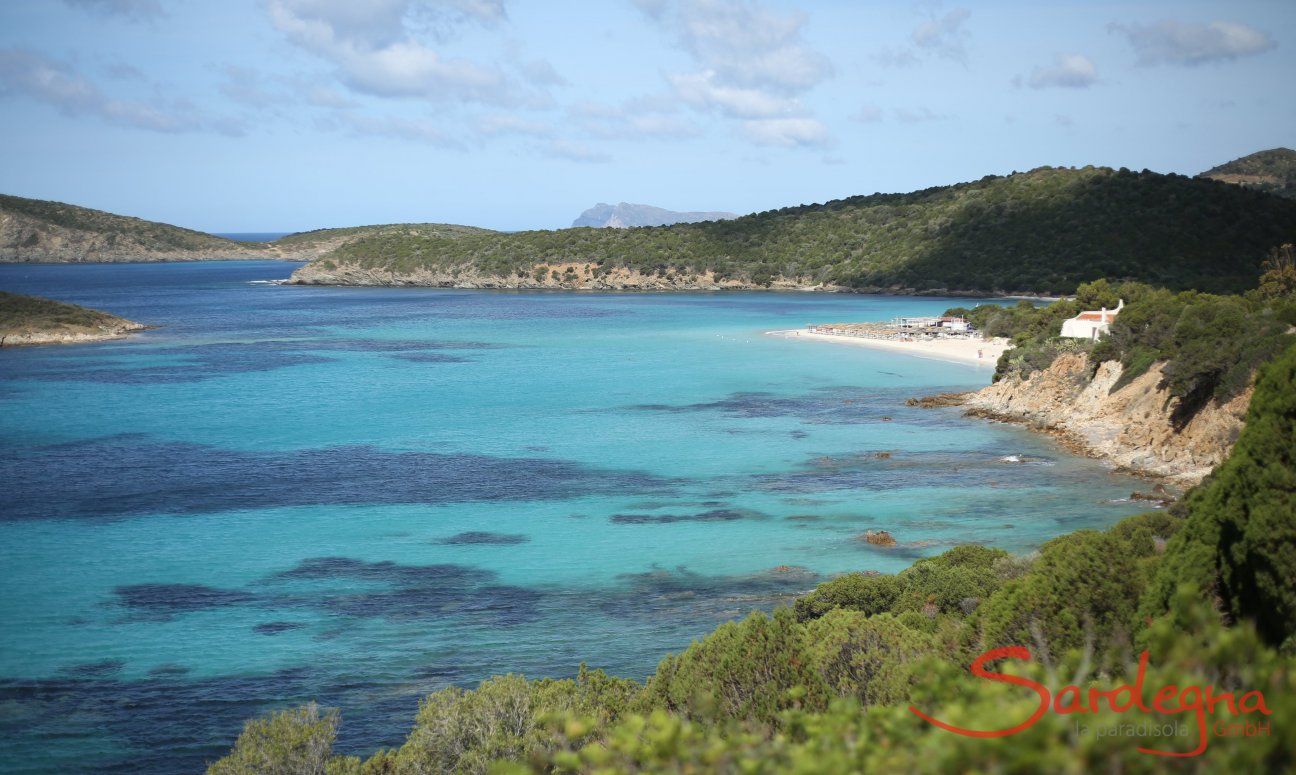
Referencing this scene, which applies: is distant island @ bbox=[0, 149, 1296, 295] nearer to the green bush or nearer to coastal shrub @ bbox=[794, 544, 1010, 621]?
coastal shrub @ bbox=[794, 544, 1010, 621]

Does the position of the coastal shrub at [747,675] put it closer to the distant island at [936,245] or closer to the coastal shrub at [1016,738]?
the coastal shrub at [1016,738]

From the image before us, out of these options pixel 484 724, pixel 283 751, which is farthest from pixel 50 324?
pixel 484 724

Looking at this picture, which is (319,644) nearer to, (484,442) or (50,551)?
(50,551)

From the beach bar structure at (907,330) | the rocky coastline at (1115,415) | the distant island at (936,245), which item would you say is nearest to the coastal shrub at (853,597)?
the rocky coastline at (1115,415)

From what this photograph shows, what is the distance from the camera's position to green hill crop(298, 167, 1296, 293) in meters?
90.7

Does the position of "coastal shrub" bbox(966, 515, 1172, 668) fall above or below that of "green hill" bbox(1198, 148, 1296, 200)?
below

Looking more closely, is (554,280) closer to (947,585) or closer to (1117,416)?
(1117,416)

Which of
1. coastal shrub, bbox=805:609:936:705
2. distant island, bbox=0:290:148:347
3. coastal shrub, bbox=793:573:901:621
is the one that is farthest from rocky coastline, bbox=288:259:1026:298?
coastal shrub, bbox=805:609:936:705

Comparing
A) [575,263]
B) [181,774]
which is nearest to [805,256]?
[575,263]

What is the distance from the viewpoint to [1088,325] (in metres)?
41.7

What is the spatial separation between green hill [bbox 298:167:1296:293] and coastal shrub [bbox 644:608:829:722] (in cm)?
7586

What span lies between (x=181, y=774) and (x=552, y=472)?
18.1m

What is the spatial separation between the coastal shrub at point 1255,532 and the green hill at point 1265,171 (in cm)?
15432

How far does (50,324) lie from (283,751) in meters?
69.8
